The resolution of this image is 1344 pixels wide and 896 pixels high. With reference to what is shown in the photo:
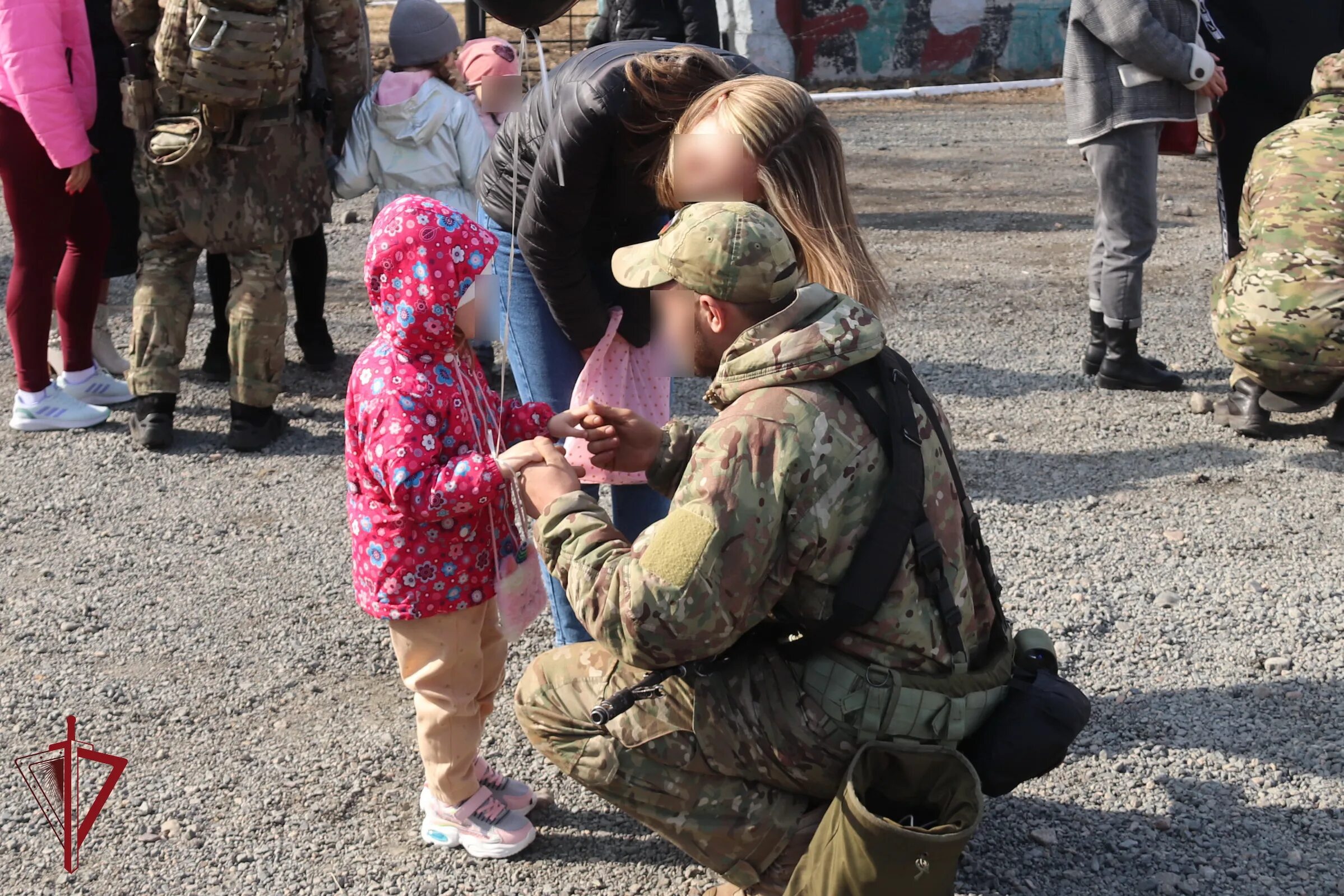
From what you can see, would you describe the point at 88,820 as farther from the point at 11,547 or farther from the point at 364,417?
the point at 11,547

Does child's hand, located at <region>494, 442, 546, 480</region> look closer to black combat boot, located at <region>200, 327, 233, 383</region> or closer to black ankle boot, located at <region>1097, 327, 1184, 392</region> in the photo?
black combat boot, located at <region>200, 327, 233, 383</region>

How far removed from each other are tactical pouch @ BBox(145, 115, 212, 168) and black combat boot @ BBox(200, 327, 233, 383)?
119 centimetres

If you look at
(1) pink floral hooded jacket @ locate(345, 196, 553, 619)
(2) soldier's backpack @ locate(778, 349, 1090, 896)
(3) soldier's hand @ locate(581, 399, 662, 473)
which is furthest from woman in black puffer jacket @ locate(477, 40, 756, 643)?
(2) soldier's backpack @ locate(778, 349, 1090, 896)

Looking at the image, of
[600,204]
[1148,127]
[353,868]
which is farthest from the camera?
[1148,127]

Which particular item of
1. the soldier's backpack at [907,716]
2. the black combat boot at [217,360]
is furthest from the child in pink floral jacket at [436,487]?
the black combat boot at [217,360]

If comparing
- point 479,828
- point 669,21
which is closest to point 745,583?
point 479,828

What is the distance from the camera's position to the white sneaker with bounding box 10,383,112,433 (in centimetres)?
520

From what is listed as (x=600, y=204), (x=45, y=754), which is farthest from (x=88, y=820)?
(x=600, y=204)

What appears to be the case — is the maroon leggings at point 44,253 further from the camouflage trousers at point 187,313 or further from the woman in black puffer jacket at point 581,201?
the woman in black puffer jacket at point 581,201

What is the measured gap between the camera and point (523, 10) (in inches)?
116

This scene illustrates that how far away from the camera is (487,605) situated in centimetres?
274

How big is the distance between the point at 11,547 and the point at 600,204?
2.61 m

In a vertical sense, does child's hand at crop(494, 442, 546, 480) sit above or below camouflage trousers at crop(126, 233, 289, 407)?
above

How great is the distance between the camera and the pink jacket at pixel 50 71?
14.9ft
